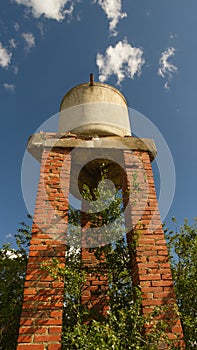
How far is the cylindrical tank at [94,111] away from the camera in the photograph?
4.35 m

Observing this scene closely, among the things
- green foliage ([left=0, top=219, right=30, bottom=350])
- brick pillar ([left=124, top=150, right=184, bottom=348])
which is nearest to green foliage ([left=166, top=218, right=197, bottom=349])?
brick pillar ([left=124, top=150, right=184, bottom=348])

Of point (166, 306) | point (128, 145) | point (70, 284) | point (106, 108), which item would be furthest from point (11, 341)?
point (106, 108)

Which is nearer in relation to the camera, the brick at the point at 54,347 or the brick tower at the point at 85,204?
the brick at the point at 54,347

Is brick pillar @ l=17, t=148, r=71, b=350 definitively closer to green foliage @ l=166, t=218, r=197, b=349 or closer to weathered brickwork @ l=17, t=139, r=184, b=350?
weathered brickwork @ l=17, t=139, r=184, b=350

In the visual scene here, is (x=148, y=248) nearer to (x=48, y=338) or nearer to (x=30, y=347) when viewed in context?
(x=48, y=338)

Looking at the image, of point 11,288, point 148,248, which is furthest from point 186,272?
point 11,288

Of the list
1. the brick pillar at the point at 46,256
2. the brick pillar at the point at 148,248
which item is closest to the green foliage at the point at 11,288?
the brick pillar at the point at 46,256

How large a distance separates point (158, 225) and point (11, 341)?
2.70 m

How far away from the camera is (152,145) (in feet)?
13.5

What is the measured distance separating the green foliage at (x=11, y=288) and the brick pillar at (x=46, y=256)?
58 cm

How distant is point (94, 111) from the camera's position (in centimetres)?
450

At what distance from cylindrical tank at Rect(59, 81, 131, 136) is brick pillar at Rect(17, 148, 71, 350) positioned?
2.52 feet

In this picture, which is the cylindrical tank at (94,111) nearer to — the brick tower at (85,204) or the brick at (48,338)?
the brick tower at (85,204)

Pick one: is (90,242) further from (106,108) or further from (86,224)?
(106,108)
